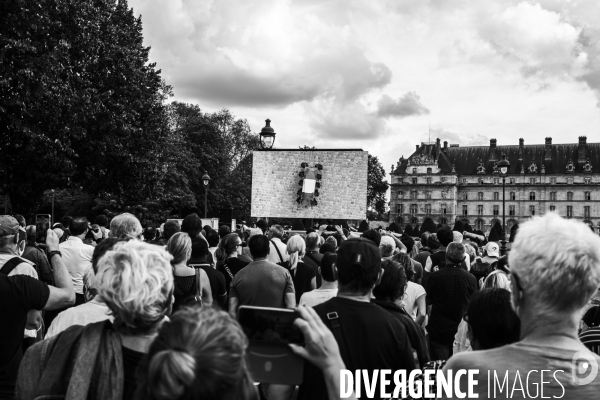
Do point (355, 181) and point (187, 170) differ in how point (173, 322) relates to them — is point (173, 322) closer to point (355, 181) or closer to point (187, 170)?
point (355, 181)

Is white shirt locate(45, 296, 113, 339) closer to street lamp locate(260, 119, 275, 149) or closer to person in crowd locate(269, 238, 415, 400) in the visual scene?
person in crowd locate(269, 238, 415, 400)

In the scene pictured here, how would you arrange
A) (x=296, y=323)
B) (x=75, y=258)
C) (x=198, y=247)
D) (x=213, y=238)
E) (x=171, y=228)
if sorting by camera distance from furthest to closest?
(x=213, y=238)
(x=171, y=228)
(x=75, y=258)
(x=198, y=247)
(x=296, y=323)

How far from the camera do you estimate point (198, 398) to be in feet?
5.61

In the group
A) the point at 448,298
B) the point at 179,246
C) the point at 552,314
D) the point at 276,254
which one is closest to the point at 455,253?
the point at 448,298

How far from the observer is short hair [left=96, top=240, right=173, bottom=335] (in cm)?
240

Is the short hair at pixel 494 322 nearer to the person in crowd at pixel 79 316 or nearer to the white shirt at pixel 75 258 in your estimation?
the person in crowd at pixel 79 316

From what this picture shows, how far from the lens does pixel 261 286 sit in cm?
612

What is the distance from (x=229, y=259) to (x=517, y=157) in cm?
9937

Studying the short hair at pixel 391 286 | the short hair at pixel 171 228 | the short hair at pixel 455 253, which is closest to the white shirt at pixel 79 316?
the short hair at pixel 391 286

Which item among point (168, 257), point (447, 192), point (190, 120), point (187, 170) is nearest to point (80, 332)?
point (168, 257)

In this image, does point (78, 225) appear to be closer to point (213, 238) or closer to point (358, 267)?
point (213, 238)

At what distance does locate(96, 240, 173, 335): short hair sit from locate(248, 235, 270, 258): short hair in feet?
12.2

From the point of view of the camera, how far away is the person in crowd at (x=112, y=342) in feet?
7.59

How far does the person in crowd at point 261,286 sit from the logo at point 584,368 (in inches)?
169
